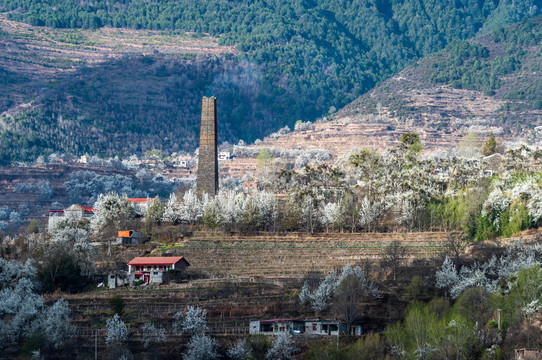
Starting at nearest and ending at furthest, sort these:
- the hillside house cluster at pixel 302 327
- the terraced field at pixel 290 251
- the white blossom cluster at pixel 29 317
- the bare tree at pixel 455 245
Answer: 1. the hillside house cluster at pixel 302 327
2. the white blossom cluster at pixel 29 317
3. the bare tree at pixel 455 245
4. the terraced field at pixel 290 251

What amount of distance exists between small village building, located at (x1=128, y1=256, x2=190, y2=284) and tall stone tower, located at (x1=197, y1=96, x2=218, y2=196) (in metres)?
28.6

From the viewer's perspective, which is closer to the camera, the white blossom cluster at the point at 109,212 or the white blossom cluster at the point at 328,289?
the white blossom cluster at the point at 328,289

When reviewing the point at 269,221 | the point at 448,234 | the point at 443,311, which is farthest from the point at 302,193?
the point at 443,311

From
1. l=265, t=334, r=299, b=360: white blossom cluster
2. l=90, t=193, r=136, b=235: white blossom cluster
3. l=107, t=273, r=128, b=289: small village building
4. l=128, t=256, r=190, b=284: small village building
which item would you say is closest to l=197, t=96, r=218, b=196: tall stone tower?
l=90, t=193, r=136, b=235: white blossom cluster

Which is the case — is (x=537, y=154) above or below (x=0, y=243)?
above

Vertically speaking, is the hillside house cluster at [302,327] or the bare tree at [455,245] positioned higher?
the bare tree at [455,245]

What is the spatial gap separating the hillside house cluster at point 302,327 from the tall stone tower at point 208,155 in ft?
146

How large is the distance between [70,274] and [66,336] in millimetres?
13277

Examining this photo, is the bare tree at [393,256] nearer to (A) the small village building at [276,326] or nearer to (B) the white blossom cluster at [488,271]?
(B) the white blossom cluster at [488,271]

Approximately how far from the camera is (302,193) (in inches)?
4365

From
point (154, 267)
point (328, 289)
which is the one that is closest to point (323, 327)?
point (328, 289)

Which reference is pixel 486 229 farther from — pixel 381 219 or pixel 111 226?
pixel 111 226

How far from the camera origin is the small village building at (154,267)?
92.7 metres

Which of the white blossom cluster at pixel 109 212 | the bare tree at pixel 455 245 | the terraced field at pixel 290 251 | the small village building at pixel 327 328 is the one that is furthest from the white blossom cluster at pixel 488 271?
the white blossom cluster at pixel 109 212
